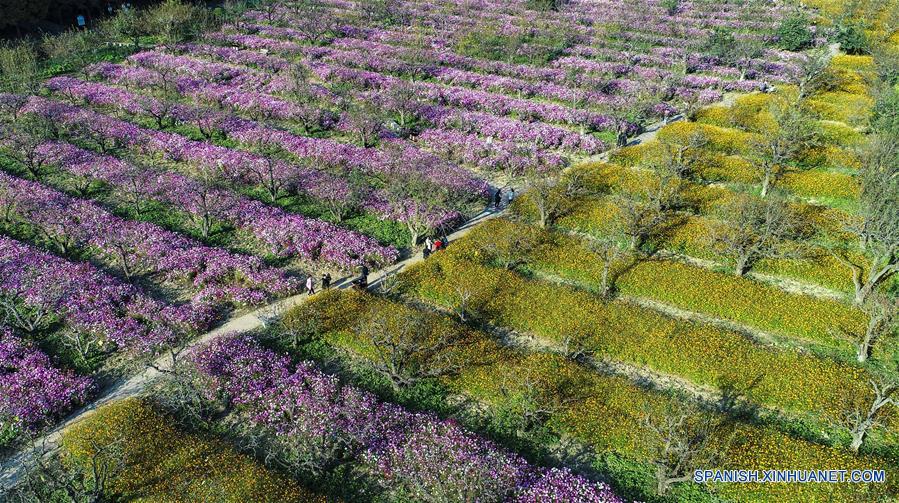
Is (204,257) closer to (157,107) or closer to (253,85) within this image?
(157,107)

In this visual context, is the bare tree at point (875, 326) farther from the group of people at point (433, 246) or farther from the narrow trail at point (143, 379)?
the narrow trail at point (143, 379)

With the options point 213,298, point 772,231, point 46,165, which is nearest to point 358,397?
point 213,298

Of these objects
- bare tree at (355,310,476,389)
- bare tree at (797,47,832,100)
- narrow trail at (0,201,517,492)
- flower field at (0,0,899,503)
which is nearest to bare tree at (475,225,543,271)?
flower field at (0,0,899,503)

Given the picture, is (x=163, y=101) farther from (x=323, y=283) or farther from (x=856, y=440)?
(x=856, y=440)

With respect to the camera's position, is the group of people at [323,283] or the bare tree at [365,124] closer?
the group of people at [323,283]

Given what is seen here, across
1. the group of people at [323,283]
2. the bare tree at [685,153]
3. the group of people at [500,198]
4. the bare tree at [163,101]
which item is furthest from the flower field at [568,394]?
the bare tree at [163,101]

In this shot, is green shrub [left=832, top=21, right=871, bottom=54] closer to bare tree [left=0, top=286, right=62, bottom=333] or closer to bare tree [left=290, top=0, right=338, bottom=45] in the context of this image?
bare tree [left=290, top=0, right=338, bottom=45]
